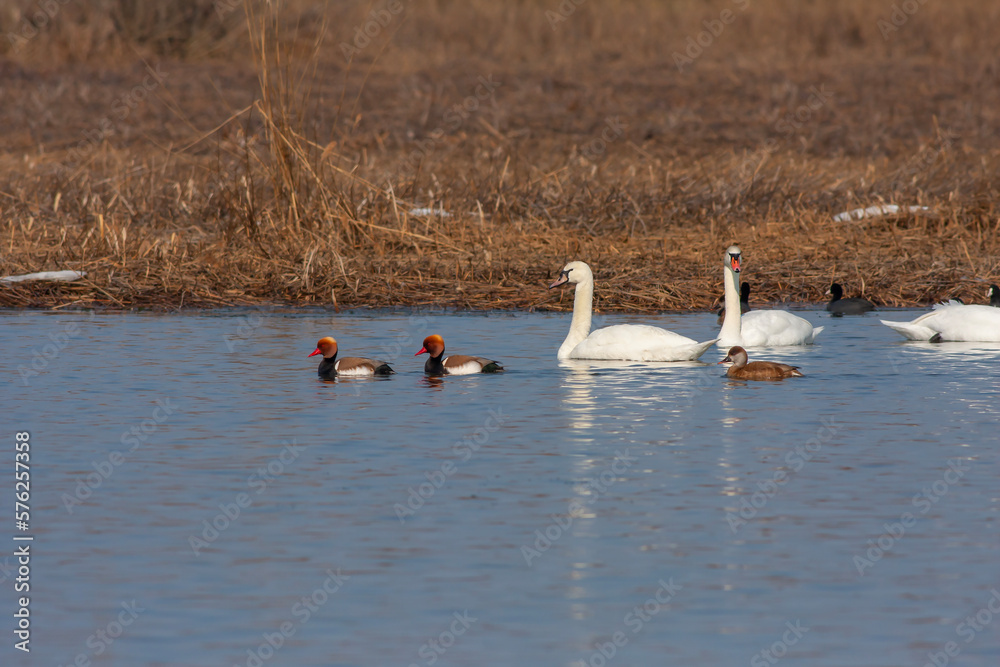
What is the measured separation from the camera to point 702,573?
5895mm

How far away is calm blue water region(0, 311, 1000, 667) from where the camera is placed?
5234mm

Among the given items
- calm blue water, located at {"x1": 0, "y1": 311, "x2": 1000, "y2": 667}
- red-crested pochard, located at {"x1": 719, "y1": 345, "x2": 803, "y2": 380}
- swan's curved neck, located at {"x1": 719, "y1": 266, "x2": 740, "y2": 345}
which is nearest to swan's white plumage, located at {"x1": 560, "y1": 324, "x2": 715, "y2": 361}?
calm blue water, located at {"x1": 0, "y1": 311, "x2": 1000, "y2": 667}

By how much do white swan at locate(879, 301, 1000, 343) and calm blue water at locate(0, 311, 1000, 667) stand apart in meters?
1.19

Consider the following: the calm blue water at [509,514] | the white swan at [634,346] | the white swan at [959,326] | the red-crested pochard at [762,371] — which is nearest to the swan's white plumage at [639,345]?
the white swan at [634,346]

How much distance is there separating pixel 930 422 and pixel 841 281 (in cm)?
702

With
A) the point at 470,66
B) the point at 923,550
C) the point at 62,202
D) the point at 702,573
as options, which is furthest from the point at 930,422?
the point at 470,66

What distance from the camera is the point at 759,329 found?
41.3 feet

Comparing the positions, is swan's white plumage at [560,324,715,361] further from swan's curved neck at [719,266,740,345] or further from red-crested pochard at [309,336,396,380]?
red-crested pochard at [309,336,396,380]

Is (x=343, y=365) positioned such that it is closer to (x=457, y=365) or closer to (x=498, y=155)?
(x=457, y=365)

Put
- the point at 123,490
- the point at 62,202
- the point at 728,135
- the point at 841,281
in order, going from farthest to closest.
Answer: the point at 728,135 → the point at 62,202 → the point at 841,281 → the point at 123,490

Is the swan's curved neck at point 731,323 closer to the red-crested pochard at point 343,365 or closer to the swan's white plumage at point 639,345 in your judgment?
the swan's white plumage at point 639,345

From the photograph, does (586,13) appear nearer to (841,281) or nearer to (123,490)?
(841,281)

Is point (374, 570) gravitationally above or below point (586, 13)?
below

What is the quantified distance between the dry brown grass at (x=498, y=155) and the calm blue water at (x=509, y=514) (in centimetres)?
445
